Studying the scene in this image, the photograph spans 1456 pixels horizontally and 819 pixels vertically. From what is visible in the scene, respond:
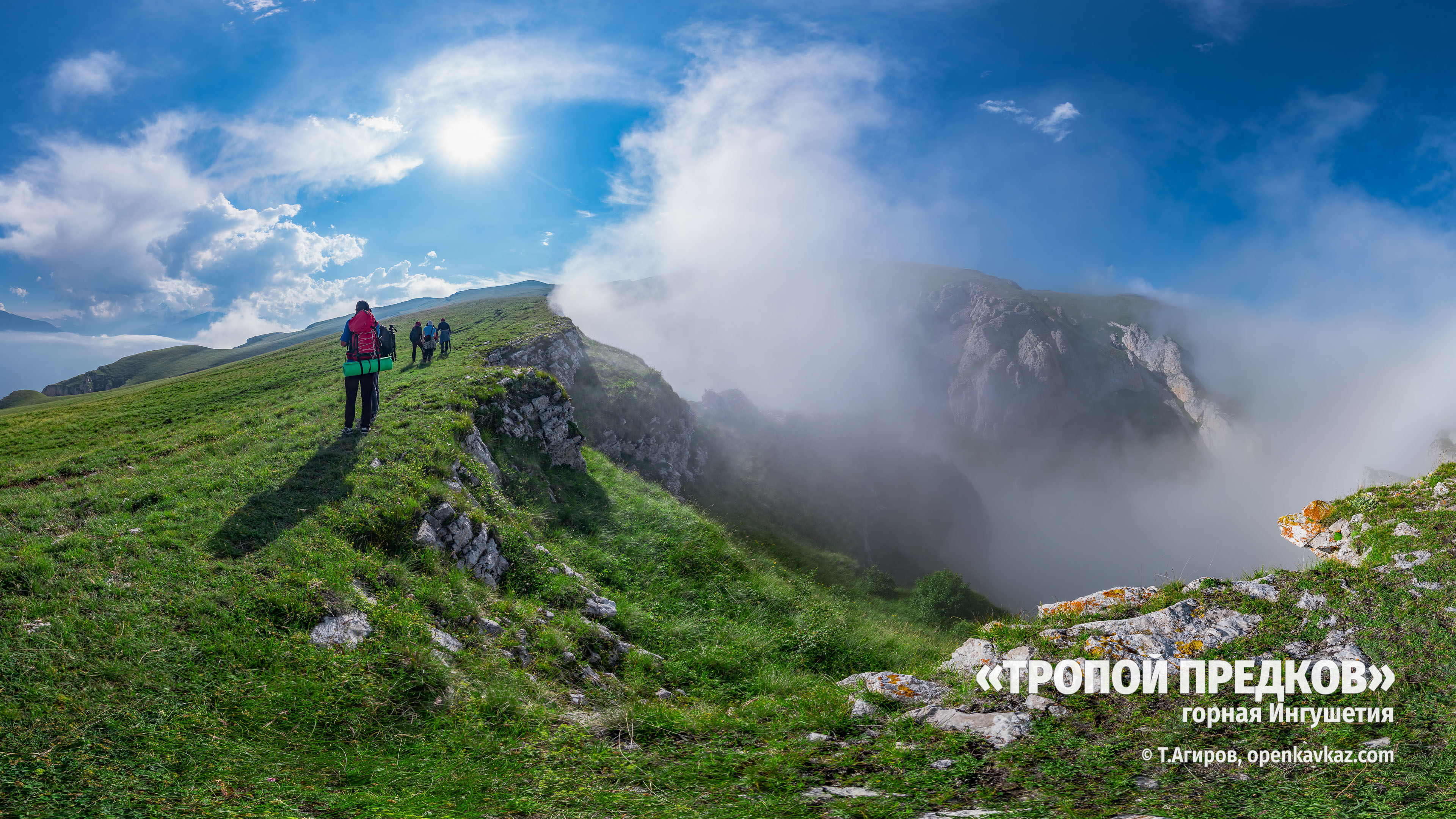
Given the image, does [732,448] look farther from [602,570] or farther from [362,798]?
[362,798]

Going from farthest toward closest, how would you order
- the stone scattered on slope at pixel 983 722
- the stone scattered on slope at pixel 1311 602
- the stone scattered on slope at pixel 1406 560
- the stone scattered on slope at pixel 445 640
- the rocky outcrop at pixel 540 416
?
the rocky outcrop at pixel 540 416 → the stone scattered on slope at pixel 1406 560 → the stone scattered on slope at pixel 445 640 → the stone scattered on slope at pixel 1311 602 → the stone scattered on slope at pixel 983 722

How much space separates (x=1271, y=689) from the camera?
6.03 meters

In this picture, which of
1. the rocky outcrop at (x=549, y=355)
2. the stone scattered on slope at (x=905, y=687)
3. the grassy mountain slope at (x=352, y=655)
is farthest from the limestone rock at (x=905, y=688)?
the rocky outcrop at (x=549, y=355)

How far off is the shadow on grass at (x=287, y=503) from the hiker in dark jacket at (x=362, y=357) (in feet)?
4.34

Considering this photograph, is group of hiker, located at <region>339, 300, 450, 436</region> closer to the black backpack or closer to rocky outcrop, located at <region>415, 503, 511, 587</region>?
the black backpack

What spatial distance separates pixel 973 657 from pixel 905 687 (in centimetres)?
196

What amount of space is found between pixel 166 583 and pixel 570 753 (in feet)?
20.5

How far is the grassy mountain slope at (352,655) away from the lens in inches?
175

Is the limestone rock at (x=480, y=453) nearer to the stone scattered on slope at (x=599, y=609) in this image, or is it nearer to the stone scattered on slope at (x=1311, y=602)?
the stone scattered on slope at (x=599, y=609)

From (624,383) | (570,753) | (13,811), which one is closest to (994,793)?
(570,753)

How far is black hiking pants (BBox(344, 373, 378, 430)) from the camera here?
15.2 metres

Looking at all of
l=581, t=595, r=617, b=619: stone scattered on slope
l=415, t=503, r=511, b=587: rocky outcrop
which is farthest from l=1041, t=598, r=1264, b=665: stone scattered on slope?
l=415, t=503, r=511, b=587: rocky outcrop

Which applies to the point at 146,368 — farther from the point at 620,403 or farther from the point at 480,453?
the point at 480,453

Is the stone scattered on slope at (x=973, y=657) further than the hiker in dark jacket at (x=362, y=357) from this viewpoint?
No
